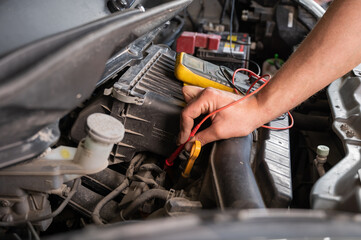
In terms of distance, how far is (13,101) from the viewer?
701mm

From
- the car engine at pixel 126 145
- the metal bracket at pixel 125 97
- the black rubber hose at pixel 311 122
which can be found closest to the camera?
the car engine at pixel 126 145

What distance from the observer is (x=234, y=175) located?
1031 millimetres

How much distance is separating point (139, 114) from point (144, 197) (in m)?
0.25

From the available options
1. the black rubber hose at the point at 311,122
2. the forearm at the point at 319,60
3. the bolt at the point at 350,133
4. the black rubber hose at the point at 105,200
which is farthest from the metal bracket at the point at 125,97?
the black rubber hose at the point at 311,122

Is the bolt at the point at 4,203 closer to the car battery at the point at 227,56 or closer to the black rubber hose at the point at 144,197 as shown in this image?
the black rubber hose at the point at 144,197

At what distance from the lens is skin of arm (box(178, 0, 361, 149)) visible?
107 cm

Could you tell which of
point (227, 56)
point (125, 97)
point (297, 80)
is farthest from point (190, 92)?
point (227, 56)

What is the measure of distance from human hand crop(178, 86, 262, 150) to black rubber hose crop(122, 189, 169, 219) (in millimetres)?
180

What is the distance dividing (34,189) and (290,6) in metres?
1.96

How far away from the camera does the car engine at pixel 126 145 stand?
0.77m

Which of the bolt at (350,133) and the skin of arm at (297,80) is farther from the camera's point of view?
the bolt at (350,133)

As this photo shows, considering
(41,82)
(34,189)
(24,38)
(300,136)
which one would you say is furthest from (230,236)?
(300,136)

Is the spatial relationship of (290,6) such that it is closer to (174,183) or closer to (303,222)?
(174,183)

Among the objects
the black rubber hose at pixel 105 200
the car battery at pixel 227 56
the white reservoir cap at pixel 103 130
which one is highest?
the white reservoir cap at pixel 103 130
